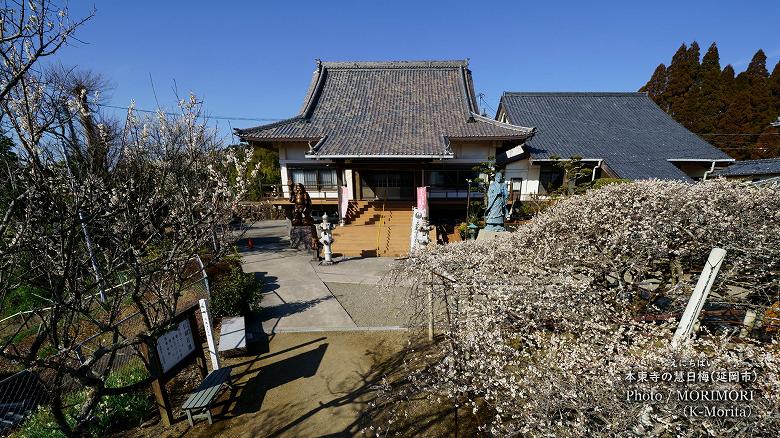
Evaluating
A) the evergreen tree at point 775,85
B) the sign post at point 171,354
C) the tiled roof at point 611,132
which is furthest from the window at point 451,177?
the evergreen tree at point 775,85

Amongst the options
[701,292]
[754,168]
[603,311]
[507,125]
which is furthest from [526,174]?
[603,311]

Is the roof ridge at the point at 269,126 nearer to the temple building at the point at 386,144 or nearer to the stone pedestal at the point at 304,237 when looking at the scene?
the temple building at the point at 386,144

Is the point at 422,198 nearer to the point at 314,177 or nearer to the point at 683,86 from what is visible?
the point at 314,177

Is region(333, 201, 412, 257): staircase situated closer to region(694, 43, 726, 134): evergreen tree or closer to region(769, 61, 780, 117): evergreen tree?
region(694, 43, 726, 134): evergreen tree

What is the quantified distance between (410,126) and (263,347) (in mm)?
14221

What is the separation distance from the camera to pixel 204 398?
462 cm

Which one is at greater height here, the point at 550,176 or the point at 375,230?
the point at 550,176

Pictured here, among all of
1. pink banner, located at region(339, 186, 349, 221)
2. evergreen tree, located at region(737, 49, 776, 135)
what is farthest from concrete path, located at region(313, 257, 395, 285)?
evergreen tree, located at region(737, 49, 776, 135)

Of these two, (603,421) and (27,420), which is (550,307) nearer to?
(603,421)

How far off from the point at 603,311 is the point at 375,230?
10.9m

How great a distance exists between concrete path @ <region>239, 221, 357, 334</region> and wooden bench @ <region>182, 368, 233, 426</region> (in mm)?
2039

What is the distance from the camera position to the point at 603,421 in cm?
243

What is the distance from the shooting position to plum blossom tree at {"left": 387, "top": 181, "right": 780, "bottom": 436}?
2416 millimetres

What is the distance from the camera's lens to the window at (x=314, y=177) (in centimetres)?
1795
